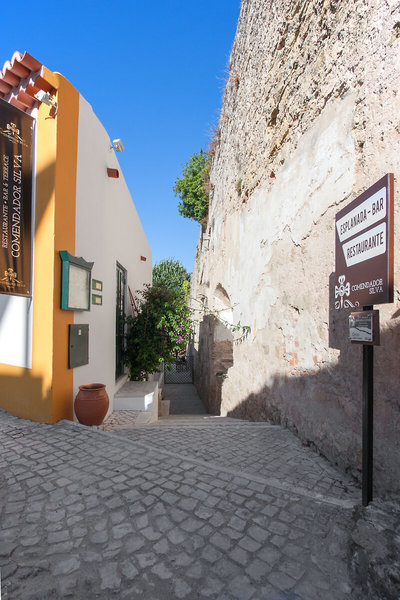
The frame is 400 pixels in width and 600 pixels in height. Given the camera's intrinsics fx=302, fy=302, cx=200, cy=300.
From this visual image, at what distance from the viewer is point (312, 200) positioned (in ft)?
9.96

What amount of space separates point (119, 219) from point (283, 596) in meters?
5.62

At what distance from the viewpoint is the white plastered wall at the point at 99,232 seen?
3.87 metres

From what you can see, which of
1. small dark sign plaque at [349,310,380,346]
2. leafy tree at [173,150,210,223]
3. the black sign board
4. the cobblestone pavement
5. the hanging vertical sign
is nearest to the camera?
the cobblestone pavement

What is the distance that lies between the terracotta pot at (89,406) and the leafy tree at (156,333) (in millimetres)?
2290

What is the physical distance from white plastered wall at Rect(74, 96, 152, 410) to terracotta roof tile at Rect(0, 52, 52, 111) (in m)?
0.59

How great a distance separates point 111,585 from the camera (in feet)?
4.45

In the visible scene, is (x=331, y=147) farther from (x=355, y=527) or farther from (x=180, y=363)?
(x=180, y=363)

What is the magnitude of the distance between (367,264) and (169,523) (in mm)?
1871

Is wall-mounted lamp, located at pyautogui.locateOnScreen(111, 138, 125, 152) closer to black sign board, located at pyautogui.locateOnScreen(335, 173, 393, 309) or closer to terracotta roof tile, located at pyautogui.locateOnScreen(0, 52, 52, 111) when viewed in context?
terracotta roof tile, located at pyautogui.locateOnScreen(0, 52, 52, 111)

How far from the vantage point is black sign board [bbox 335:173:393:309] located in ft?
5.08

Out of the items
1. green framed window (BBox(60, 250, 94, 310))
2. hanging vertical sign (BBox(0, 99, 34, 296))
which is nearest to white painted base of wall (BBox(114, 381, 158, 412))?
green framed window (BBox(60, 250, 94, 310))

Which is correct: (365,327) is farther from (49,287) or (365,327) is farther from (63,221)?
(63,221)

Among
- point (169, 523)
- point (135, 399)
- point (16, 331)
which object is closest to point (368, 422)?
point (169, 523)

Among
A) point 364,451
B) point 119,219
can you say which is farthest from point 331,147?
point 119,219
